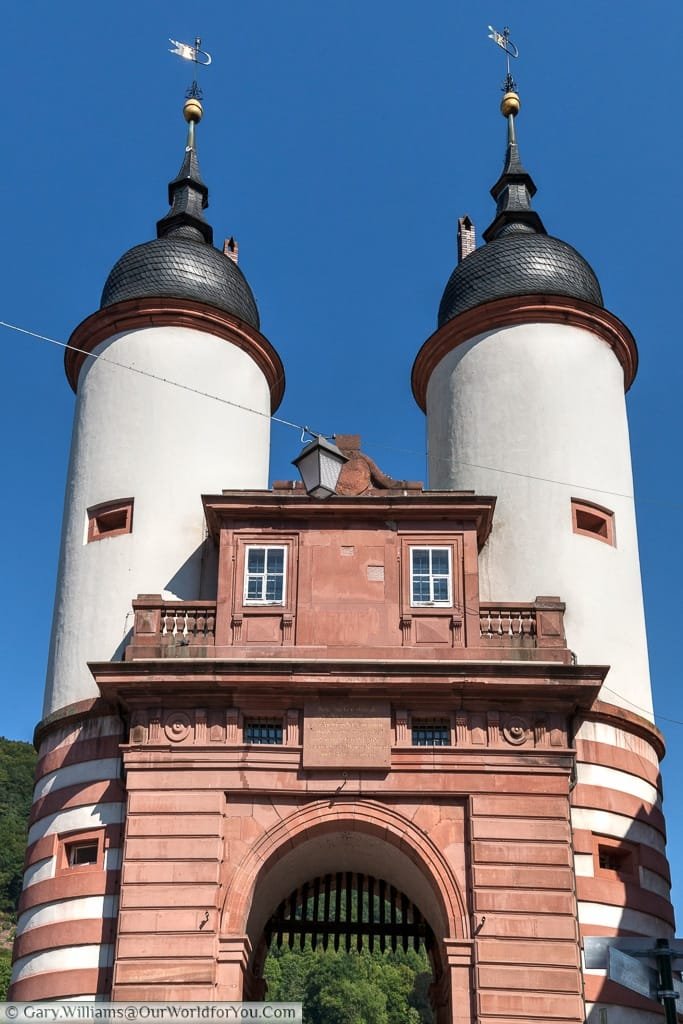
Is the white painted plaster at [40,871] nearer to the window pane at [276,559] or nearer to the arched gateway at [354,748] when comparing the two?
the arched gateway at [354,748]

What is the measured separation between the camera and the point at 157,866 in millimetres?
24453

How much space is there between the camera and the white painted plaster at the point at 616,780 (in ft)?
86.2

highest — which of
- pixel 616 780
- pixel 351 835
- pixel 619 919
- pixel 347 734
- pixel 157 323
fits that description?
pixel 157 323

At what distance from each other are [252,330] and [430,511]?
25.6 ft

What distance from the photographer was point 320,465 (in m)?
20.1

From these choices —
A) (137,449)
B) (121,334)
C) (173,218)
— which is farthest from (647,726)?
(173,218)

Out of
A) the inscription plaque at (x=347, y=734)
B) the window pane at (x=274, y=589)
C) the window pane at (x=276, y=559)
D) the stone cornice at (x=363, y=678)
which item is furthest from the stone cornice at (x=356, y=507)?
the inscription plaque at (x=347, y=734)

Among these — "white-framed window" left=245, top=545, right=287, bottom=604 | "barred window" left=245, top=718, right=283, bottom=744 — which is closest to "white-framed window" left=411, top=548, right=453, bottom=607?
"white-framed window" left=245, top=545, right=287, bottom=604

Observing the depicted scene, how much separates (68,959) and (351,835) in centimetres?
592

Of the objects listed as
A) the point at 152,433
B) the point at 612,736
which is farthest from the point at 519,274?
the point at 612,736

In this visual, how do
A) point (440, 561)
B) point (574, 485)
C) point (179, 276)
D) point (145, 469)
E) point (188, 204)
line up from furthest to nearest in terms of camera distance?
point (188, 204) < point (179, 276) < point (145, 469) < point (574, 485) < point (440, 561)

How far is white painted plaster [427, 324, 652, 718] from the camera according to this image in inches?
1124

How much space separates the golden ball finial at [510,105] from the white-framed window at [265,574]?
61.2ft

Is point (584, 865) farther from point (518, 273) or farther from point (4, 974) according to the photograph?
point (4, 974)
